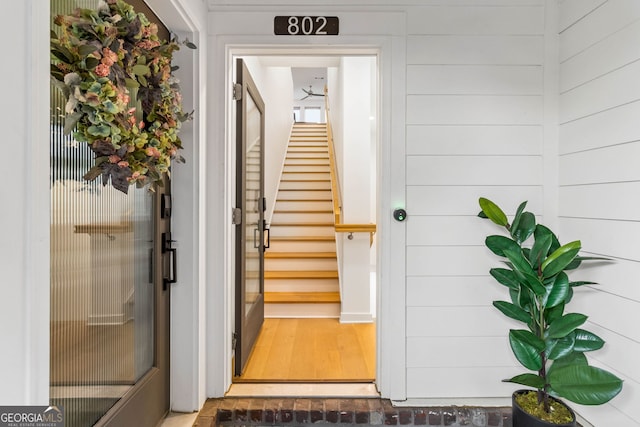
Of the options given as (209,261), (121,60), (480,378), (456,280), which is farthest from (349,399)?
(121,60)

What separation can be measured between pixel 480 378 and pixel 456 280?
543mm

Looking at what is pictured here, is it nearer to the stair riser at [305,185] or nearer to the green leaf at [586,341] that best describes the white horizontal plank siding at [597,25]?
the green leaf at [586,341]

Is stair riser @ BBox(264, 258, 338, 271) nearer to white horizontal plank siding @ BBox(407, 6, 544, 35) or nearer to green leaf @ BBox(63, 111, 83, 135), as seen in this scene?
white horizontal plank siding @ BBox(407, 6, 544, 35)

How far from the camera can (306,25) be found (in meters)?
1.97

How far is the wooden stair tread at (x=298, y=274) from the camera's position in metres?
3.76

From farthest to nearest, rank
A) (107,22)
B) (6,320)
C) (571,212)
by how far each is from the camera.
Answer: (571,212) → (107,22) → (6,320)

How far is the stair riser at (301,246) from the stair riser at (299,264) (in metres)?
0.22

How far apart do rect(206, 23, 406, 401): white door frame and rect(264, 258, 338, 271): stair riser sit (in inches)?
77.8

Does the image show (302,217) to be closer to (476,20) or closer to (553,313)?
(476,20)

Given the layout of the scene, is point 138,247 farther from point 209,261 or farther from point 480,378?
point 480,378

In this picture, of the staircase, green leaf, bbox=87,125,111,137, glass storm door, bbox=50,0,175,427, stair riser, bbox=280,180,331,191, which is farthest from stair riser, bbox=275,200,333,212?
green leaf, bbox=87,125,111,137

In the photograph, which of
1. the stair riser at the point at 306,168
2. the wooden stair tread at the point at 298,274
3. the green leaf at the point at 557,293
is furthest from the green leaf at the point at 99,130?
the stair riser at the point at 306,168

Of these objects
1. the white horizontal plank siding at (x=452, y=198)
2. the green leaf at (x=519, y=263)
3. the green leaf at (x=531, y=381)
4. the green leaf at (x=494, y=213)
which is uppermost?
the white horizontal plank siding at (x=452, y=198)

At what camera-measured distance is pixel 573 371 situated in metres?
1.43
